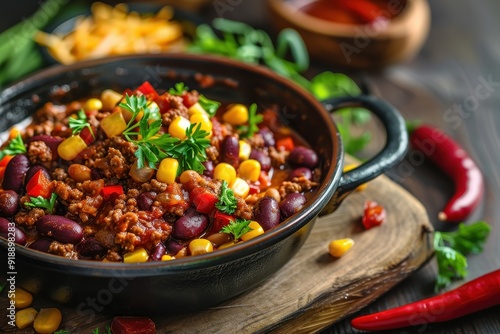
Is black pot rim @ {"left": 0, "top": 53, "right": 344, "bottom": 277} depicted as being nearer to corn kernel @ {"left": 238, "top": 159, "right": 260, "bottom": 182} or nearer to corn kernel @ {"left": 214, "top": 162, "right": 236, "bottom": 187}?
corn kernel @ {"left": 238, "top": 159, "right": 260, "bottom": 182}

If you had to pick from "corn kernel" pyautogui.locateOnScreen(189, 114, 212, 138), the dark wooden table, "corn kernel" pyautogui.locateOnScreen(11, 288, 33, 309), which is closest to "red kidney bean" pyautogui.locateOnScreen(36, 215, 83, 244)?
"corn kernel" pyautogui.locateOnScreen(11, 288, 33, 309)

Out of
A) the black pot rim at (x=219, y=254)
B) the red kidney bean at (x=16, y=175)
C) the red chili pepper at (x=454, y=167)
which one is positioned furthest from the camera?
the red chili pepper at (x=454, y=167)

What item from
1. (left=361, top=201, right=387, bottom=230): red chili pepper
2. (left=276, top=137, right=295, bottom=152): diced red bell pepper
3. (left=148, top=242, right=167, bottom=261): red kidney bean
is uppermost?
(left=148, top=242, right=167, bottom=261): red kidney bean

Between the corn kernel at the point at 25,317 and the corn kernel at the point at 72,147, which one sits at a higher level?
the corn kernel at the point at 72,147

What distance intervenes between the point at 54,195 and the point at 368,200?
215 centimetres

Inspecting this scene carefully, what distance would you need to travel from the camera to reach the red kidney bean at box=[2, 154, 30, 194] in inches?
148

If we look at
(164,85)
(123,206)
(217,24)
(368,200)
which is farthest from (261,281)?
(217,24)

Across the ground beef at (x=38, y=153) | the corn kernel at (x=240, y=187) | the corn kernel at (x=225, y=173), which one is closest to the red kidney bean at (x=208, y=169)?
the corn kernel at (x=225, y=173)

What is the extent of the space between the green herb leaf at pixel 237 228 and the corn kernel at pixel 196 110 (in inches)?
33.4

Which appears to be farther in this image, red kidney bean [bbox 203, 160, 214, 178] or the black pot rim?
red kidney bean [bbox 203, 160, 214, 178]

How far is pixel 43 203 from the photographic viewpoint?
11.9ft

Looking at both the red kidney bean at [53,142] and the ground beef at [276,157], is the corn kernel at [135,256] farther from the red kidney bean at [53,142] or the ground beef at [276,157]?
the ground beef at [276,157]

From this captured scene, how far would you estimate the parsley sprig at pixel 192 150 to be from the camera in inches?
146

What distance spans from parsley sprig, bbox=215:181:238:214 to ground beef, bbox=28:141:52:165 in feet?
3.51
